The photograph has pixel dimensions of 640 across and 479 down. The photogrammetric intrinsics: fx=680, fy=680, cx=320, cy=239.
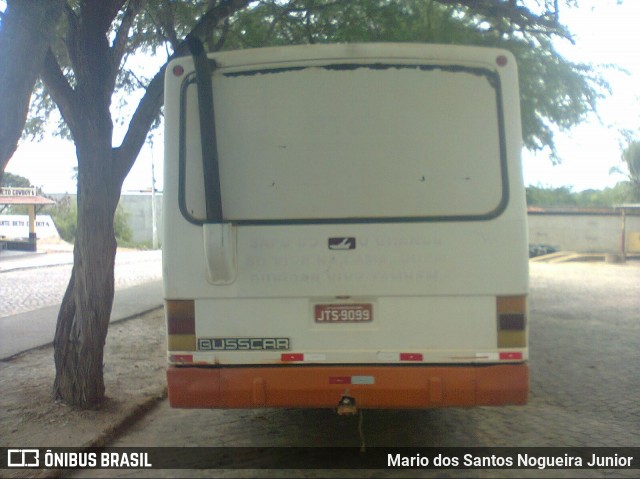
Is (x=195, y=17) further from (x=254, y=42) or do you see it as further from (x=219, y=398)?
(x=219, y=398)

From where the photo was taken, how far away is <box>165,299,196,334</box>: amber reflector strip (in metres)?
4.68

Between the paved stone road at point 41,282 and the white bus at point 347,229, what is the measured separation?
10086mm

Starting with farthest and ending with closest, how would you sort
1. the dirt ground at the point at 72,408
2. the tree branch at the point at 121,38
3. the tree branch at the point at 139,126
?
the tree branch at the point at 121,38
the tree branch at the point at 139,126
the dirt ground at the point at 72,408

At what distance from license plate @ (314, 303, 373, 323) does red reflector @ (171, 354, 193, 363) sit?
2.99 ft

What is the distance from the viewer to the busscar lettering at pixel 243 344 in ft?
15.4

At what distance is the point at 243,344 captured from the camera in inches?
185

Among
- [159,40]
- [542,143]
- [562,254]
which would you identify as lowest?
[562,254]

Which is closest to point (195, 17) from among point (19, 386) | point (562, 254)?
point (19, 386)

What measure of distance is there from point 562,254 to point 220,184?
1281 inches

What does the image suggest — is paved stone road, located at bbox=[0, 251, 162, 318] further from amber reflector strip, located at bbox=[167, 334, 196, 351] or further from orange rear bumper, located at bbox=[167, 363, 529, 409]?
orange rear bumper, located at bbox=[167, 363, 529, 409]

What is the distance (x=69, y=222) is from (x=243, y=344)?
158 ft

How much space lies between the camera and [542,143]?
12258mm

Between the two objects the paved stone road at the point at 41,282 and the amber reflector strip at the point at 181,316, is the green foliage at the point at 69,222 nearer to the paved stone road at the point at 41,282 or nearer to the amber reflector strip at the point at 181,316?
the paved stone road at the point at 41,282

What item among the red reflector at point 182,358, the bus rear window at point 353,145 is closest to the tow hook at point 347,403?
the red reflector at point 182,358
